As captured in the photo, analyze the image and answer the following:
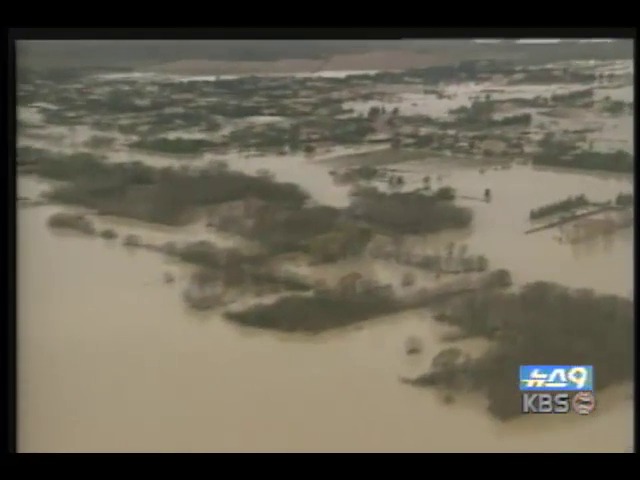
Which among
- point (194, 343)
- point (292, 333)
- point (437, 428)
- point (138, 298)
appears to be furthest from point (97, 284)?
point (437, 428)

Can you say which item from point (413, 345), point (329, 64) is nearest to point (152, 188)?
point (329, 64)

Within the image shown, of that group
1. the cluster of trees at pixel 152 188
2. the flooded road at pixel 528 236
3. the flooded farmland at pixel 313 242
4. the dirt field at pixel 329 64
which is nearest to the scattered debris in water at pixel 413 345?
the flooded farmland at pixel 313 242

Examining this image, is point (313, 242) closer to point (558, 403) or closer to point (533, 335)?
point (533, 335)

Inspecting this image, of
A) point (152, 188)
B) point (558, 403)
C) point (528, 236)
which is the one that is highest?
point (152, 188)

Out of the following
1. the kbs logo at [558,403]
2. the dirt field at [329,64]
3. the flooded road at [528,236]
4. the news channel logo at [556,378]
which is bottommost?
the kbs logo at [558,403]

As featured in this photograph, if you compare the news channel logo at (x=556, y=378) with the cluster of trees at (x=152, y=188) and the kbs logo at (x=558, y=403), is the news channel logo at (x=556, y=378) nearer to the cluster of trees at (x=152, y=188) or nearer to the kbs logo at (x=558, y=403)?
the kbs logo at (x=558, y=403)

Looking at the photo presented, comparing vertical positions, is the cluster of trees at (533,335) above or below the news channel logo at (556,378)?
above

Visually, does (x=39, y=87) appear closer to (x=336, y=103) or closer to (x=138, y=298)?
(x=138, y=298)
